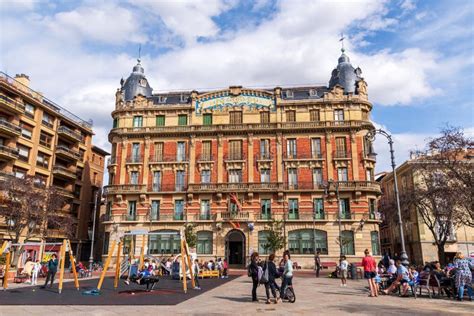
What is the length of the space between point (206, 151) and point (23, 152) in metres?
20.4

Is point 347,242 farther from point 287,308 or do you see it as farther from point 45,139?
point 45,139

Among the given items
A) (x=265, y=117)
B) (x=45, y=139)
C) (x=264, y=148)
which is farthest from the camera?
(x=45, y=139)

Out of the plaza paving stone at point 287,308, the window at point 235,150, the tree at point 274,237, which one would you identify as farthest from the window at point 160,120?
the plaza paving stone at point 287,308

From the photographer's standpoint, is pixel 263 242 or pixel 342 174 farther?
pixel 342 174

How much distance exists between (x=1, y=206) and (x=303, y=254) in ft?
93.8

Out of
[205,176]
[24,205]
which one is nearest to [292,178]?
[205,176]

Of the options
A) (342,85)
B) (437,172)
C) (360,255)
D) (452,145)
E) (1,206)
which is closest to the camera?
(452,145)

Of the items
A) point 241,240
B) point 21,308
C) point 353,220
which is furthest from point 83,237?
point 21,308

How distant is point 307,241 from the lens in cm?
3875

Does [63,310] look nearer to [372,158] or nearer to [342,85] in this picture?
[372,158]

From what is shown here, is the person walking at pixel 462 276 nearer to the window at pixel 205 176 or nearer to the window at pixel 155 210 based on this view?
the window at pixel 205 176

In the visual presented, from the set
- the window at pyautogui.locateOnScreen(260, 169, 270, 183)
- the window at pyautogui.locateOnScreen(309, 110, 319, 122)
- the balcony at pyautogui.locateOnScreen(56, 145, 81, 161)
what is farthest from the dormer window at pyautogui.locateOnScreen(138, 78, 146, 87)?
the window at pyautogui.locateOnScreen(309, 110, 319, 122)

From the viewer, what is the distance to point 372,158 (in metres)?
40.4

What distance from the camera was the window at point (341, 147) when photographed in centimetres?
4054
